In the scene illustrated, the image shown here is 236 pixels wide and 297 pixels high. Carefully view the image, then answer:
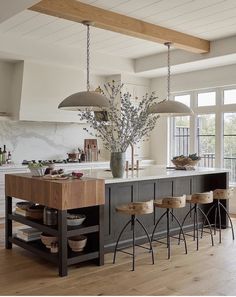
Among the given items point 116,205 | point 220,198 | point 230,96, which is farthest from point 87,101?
point 230,96

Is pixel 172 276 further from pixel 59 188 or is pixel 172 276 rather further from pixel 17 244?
pixel 17 244

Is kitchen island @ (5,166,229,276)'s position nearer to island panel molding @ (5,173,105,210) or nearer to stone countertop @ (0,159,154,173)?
island panel molding @ (5,173,105,210)

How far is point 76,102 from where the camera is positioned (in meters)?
4.34

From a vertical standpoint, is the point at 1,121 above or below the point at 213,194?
above

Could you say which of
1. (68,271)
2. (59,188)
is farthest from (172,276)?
(59,188)

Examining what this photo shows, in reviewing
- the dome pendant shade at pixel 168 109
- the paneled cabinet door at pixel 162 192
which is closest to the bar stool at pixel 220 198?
the paneled cabinet door at pixel 162 192

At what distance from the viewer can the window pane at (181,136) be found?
313 inches

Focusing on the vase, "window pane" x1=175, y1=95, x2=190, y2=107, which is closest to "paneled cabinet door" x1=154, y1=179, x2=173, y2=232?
the vase

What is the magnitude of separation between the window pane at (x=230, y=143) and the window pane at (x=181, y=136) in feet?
3.02

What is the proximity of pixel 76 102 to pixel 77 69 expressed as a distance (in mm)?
2997

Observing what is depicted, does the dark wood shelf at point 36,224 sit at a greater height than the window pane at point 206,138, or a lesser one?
lesser

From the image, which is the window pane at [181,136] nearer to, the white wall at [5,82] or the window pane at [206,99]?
the window pane at [206,99]

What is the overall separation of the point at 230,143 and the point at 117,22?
3.50 m

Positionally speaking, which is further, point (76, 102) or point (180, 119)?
point (180, 119)
